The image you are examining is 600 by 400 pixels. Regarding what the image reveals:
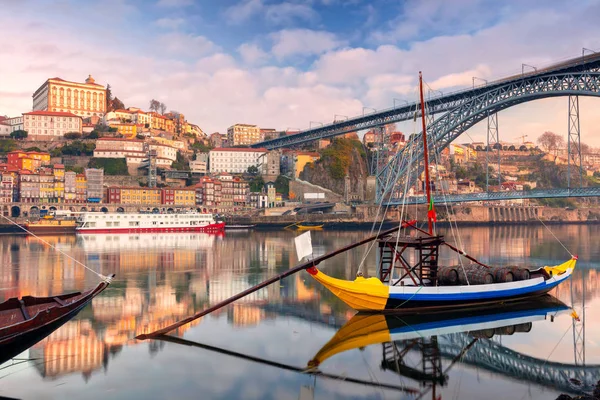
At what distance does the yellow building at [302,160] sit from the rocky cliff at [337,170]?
0.87m

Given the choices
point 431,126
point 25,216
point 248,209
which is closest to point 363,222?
point 248,209

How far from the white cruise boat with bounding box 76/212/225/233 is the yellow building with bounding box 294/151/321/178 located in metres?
24.8

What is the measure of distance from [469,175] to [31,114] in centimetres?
7239

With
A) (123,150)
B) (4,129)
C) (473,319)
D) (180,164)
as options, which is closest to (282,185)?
(180,164)

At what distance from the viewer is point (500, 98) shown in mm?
38344

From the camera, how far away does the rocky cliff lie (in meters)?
70.8

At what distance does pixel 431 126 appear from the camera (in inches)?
1734

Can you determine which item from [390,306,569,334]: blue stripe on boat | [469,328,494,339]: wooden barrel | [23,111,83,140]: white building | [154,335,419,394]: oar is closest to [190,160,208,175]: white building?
[23,111,83,140]: white building

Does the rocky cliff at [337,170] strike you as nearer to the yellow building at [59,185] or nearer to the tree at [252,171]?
the tree at [252,171]

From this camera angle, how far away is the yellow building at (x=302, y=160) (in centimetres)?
7325

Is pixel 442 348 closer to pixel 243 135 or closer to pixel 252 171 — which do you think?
pixel 252 171

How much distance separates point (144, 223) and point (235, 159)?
30534 millimetres

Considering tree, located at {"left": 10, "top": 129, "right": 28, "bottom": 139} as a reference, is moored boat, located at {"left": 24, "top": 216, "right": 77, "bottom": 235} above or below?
below

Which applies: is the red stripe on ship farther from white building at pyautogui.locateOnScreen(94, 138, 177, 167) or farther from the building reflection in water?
white building at pyautogui.locateOnScreen(94, 138, 177, 167)
